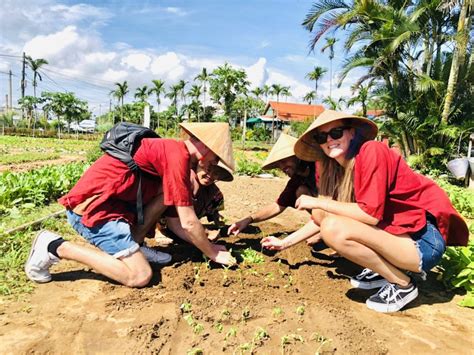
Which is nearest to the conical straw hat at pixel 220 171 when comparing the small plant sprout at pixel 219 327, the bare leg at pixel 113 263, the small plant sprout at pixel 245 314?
the bare leg at pixel 113 263

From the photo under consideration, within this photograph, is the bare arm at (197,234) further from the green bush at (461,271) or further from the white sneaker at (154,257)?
the green bush at (461,271)

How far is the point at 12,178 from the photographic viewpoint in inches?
227

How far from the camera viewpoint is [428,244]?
2.73m

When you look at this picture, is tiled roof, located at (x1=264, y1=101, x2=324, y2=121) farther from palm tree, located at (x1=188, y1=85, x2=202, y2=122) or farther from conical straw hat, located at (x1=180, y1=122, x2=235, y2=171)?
conical straw hat, located at (x1=180, y1=122, x2=235, y2=171)

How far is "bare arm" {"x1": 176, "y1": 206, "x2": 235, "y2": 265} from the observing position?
2.92m

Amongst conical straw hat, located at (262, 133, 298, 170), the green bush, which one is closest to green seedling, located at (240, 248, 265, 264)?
conical straw hat, located at (262, 133, 298, 170)

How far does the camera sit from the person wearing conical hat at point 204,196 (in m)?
3.51

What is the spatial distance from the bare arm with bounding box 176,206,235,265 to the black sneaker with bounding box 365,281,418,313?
1.11 m

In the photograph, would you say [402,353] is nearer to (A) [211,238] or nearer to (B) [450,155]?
(A) [211,238]

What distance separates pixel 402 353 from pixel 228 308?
1070mm

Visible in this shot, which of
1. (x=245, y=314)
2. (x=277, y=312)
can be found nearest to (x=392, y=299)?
(x=277, y=312)

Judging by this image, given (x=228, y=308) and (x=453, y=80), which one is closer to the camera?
(x=228, y=308)

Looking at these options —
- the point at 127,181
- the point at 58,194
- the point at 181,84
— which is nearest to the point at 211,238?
the point at 127,181

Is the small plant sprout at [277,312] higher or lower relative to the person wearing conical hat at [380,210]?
lower
